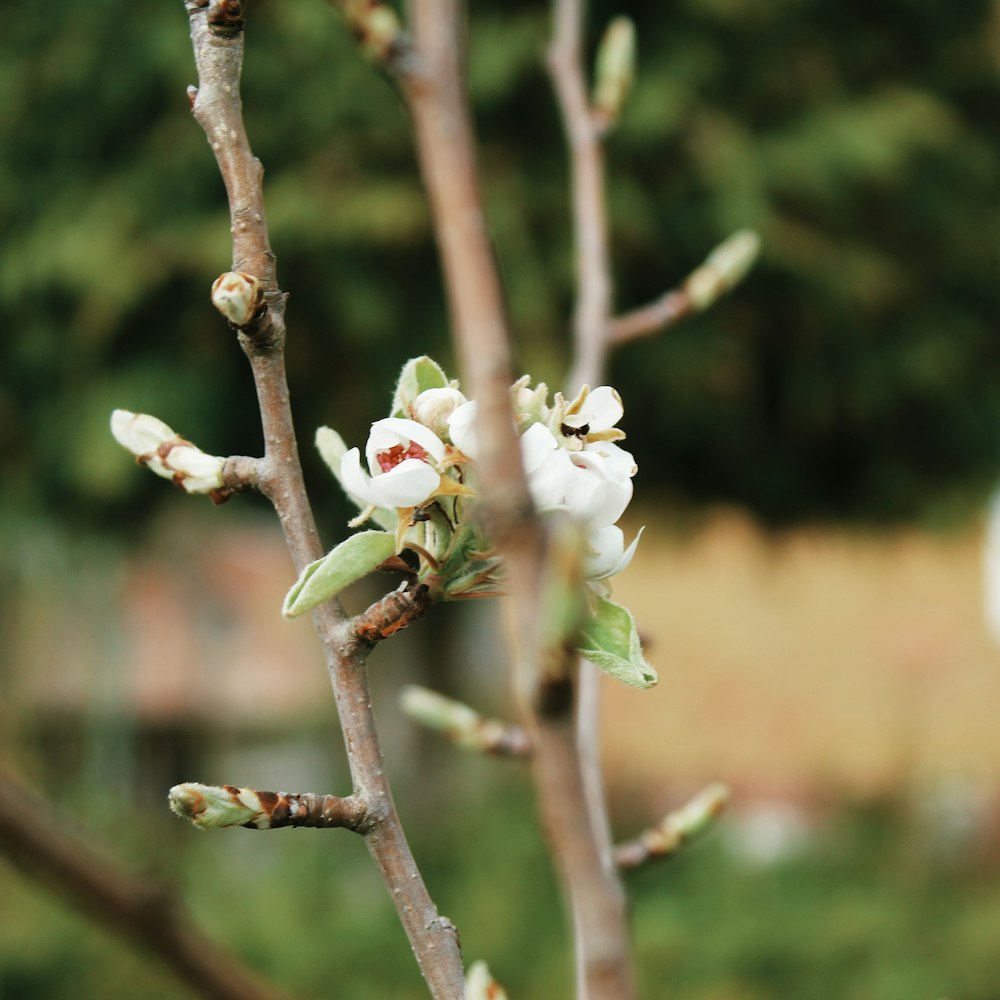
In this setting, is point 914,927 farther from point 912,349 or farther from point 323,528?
point 323,528

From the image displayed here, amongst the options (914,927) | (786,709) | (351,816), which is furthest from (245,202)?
(786,709)

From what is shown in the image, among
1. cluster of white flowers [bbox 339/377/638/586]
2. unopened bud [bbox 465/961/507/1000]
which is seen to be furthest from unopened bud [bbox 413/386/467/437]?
unopened bud [bbox 465/961/507/1000]

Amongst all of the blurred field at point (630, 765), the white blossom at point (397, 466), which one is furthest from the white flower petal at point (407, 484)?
the blurred field at point (630, 765)

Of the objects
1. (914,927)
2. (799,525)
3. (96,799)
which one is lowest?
(914,927)

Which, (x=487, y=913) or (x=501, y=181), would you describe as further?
(x=487, y=913)

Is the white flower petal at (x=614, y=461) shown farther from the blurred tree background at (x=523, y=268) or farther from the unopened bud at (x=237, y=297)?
the blurred tree background at (x=523, y=268)

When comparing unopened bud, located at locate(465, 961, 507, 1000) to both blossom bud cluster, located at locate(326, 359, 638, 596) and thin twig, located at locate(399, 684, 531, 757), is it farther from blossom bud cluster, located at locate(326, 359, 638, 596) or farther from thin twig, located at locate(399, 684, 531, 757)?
thin twig, located at locate(399, 684, 531, 757)
